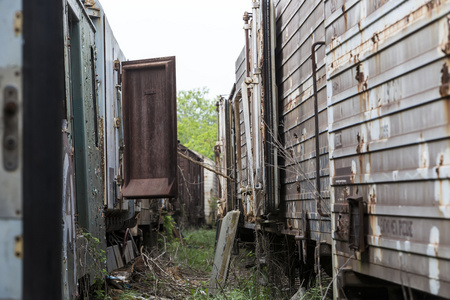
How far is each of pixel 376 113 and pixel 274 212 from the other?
369 centimetres

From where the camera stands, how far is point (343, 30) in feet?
13.5

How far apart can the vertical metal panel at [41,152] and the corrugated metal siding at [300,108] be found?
9.67 feet

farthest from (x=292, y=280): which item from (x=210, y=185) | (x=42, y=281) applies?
(x=210, y=185)

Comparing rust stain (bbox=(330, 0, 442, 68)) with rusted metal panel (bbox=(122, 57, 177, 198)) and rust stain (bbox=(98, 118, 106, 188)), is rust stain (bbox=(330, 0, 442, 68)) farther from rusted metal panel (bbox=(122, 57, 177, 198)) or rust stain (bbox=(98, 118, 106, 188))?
rusted metal panel (bbox=(122, 57, 177, 198))

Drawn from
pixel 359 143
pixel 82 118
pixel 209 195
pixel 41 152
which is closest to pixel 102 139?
pixel 82 118

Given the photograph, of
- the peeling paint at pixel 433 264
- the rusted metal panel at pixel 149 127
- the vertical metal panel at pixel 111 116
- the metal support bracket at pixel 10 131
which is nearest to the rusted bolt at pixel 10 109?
the metal support bracket at pixel 10 131

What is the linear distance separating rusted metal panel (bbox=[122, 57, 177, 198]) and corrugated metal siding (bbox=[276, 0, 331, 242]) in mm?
1595

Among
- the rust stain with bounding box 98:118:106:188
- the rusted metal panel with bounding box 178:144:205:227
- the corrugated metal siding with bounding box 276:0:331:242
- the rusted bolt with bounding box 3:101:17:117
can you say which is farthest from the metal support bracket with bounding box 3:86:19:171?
the rusted metal panel with bounding box 178:144:205:227

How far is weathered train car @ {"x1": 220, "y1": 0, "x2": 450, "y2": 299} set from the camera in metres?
2.81

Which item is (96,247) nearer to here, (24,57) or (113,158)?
(113,158)

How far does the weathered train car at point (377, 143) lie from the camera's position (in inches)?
110

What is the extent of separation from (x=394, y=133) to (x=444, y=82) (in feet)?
2.09

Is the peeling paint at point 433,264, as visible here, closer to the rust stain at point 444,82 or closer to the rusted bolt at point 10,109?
the rust stain at point 444,82

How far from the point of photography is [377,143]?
11.6 feet
